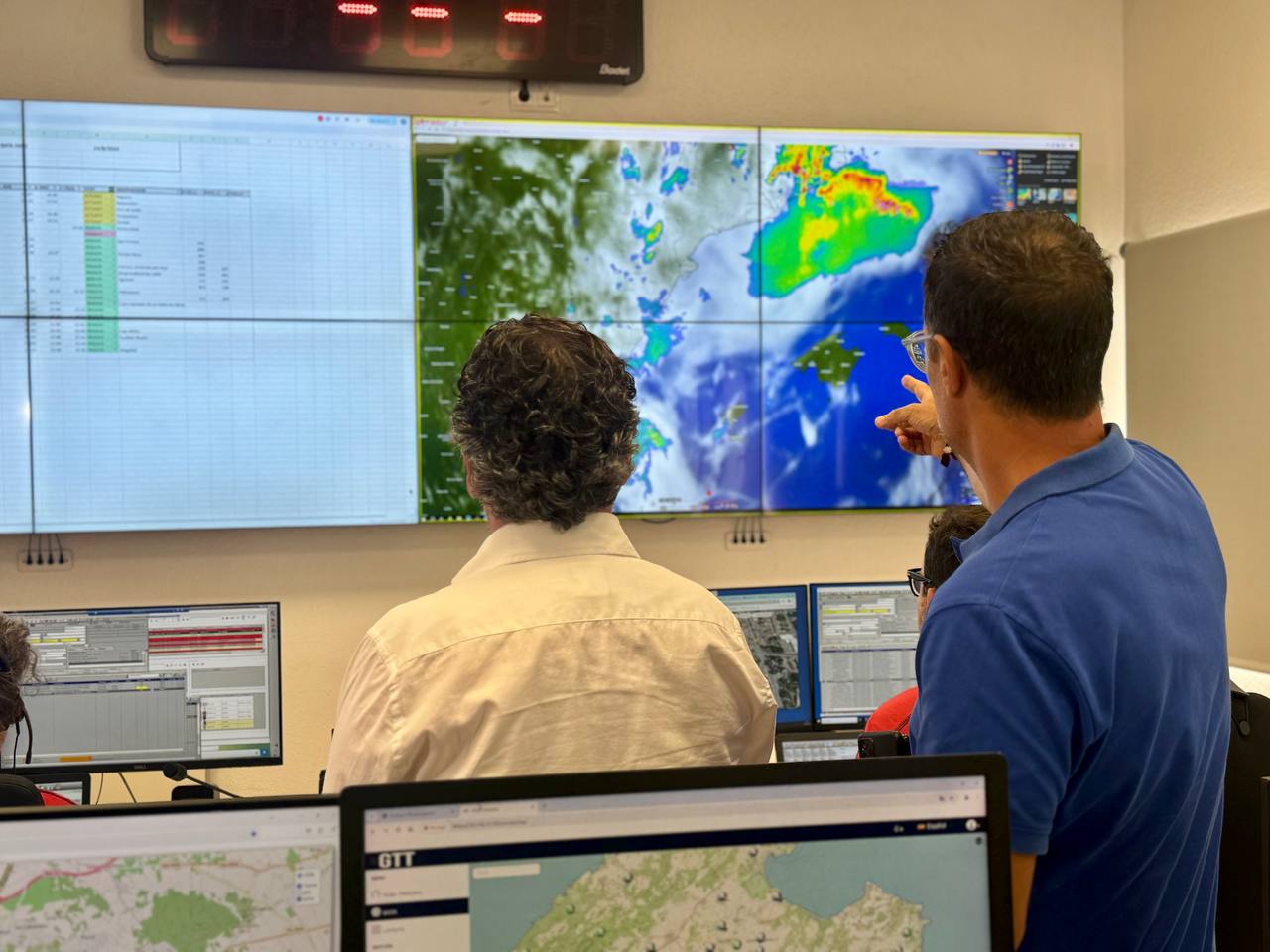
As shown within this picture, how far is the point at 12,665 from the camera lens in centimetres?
210

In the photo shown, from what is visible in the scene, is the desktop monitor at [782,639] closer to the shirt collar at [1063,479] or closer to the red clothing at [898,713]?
the red clothing at [898,713]

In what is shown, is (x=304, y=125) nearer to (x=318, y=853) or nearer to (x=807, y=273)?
(x=807, y=273)

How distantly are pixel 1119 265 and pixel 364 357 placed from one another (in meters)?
2.16

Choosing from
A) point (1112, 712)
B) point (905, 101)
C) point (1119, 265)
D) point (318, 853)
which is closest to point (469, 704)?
point (318, 853)

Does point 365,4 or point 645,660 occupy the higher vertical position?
point 365,4

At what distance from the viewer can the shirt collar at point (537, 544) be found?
4.33ft

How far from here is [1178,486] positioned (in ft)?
3.45

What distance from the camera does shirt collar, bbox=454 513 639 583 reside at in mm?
1318

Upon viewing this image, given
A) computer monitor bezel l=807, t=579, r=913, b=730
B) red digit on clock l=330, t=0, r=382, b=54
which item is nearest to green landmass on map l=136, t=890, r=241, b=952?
computer monitor bezel l=807, t=579, r=913, b=730

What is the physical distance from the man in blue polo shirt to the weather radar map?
1.98 m

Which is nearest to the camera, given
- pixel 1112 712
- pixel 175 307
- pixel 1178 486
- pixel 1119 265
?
pixel 1112 712

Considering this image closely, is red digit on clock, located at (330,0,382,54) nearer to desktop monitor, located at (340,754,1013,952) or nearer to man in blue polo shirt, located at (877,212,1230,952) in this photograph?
man in blue polo shirt, located at (877,212,1230,952)

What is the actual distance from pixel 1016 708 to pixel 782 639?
190cm

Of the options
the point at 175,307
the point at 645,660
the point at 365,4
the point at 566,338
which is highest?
the point at 365,4
